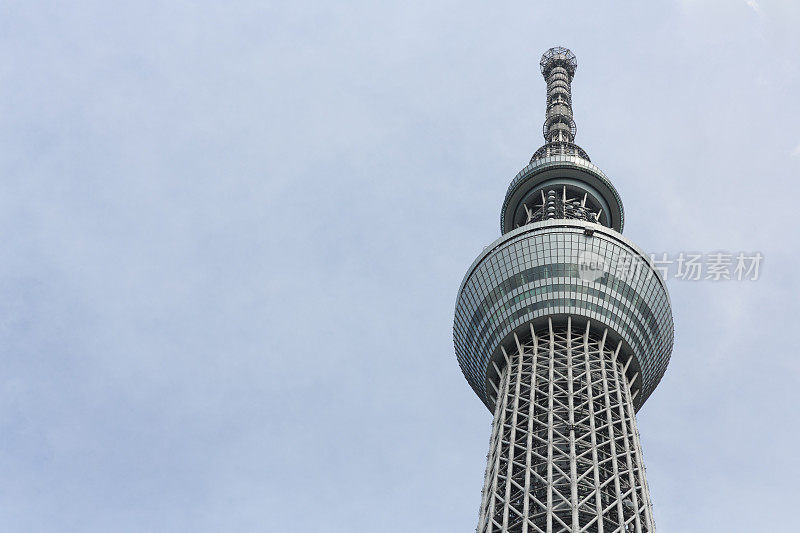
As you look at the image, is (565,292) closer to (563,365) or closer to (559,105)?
(563,365)

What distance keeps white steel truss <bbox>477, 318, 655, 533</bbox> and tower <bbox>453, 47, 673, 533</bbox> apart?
0.43 ft

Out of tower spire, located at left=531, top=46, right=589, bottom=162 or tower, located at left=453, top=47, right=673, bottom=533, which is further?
tower spire, located at left=531, top=46, right=589, bottom=162

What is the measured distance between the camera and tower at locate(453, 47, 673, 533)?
276ft

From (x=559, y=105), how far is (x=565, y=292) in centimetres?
5053

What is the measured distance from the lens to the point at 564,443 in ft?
295

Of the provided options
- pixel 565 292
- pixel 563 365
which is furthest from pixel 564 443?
pixel 565 292

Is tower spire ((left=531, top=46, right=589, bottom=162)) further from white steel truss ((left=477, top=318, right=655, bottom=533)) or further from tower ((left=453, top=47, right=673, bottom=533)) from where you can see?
white steel truss ((left=477, top=318, right=655, bottom=533))

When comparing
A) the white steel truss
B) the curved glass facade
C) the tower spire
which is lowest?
the white steel truss

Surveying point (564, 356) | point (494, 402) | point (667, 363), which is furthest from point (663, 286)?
point (494, 402)

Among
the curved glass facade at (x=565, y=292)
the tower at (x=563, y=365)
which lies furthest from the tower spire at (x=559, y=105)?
the curved glass facade at (x=565, y=292)

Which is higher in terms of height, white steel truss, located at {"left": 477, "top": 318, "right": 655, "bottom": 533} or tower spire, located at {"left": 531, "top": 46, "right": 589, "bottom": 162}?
tower spire, located at {"left": 531, "top": 46, "right": 589, "bottom": 162}

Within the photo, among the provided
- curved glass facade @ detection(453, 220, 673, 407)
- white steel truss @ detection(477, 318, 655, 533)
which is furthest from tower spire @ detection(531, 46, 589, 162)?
white steel truss @ detection(477, 318, 655, 533)

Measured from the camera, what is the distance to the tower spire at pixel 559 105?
426 feet

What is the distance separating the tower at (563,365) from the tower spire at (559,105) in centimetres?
1644
